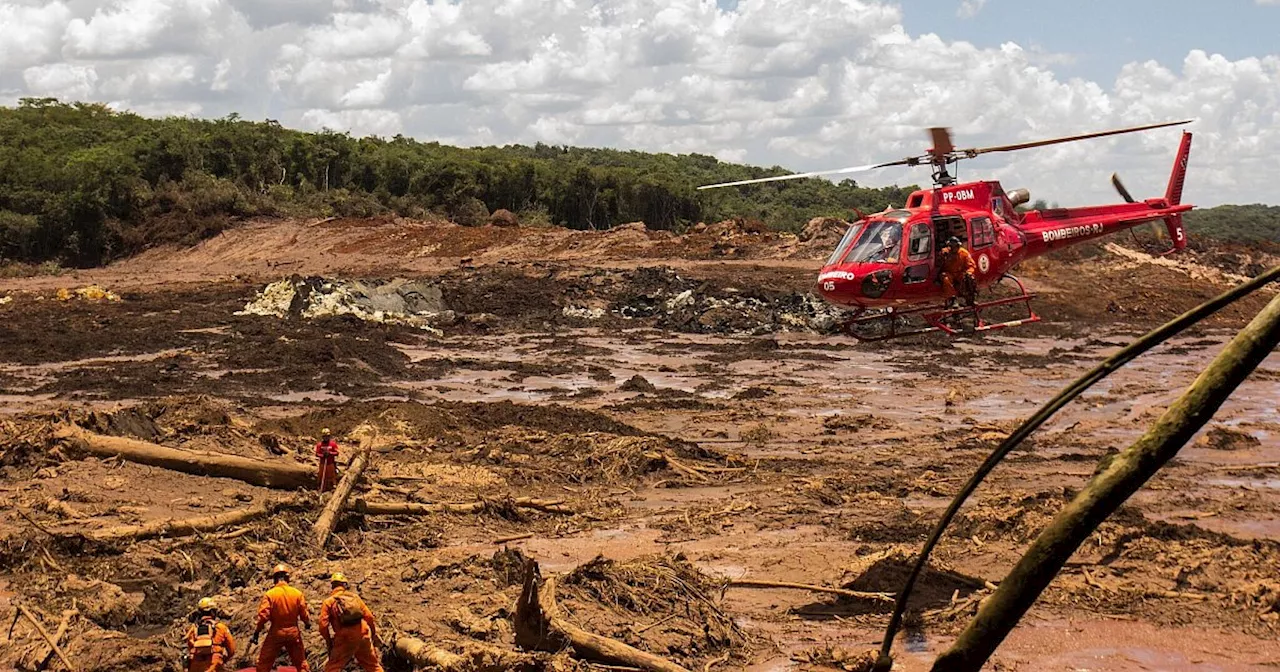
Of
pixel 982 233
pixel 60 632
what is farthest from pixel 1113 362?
pixel 982 233

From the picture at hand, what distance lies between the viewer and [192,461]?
14.3 m

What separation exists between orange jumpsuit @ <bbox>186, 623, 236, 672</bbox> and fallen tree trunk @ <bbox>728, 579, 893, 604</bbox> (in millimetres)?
4782

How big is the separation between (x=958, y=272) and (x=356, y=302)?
2152 cm

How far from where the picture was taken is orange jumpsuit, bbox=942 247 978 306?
54.7 feet

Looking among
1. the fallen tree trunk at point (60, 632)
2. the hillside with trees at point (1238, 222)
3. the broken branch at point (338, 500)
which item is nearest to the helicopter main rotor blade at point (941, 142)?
the broken branch at point (338, 500)

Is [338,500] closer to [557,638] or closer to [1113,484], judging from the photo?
[557,638]

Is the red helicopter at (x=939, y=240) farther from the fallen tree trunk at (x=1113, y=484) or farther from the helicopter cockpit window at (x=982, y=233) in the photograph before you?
the fallen tree trunk at (x=1113, y=484)

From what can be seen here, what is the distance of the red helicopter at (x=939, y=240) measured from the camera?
53.3 ft

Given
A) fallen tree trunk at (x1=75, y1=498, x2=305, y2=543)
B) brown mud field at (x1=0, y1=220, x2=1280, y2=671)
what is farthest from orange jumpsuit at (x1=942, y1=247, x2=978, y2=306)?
fallen tree trunk at (x1=75, y1=498, x2=305, y2=543)

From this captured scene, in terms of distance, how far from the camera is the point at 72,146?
65.1 m

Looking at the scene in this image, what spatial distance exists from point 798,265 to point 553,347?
15.4 m

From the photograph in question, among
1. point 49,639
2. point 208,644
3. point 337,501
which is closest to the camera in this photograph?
point 208,644

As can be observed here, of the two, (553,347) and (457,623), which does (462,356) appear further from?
(457,623)

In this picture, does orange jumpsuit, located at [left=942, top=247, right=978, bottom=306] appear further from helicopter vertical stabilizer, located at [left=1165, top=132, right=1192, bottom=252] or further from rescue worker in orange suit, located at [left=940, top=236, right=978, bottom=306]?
helicopter vertical stabilizer, located at [left=1165, top=132, right=1192, bottom=252]
